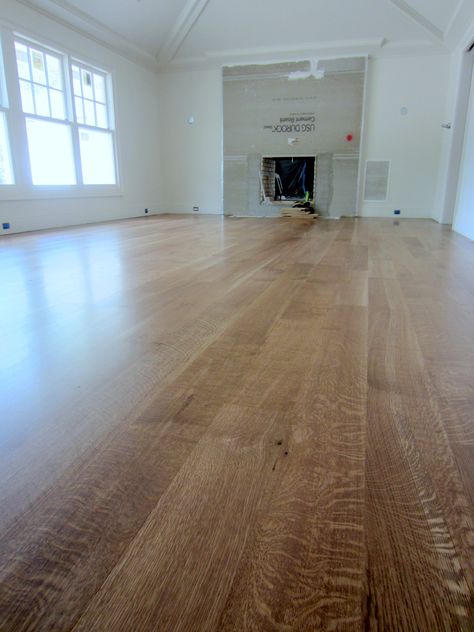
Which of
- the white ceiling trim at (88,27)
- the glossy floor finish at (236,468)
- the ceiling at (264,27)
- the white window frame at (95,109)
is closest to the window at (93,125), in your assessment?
the white window frame at (95,109)

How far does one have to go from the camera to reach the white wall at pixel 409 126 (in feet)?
25.2

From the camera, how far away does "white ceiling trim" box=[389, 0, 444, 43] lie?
6602 millimetres

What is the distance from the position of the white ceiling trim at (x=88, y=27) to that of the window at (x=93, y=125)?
0.47 meters

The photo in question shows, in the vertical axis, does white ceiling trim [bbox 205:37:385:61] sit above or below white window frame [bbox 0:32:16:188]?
above

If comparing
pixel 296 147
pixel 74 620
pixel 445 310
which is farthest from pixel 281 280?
pixel 296 147

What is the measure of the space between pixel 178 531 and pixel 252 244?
12.5 ft

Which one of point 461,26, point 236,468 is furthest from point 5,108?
point 461,26

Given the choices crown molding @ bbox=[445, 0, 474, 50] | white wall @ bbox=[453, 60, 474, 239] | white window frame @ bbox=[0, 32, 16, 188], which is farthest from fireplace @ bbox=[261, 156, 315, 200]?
white window frame @ bbox=[0, 32, 16, 188]

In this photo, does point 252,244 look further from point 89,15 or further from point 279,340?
point 89,15

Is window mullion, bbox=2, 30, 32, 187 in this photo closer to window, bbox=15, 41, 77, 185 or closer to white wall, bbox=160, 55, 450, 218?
window, bbox=15, 41, 77, 185

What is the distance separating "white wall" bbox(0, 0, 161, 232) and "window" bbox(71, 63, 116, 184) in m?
0.21

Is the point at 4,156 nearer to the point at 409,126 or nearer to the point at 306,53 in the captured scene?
the point at 306,53

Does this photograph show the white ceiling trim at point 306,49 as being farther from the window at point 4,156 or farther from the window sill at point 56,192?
the window at point 4,156

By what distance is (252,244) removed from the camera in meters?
4.36
